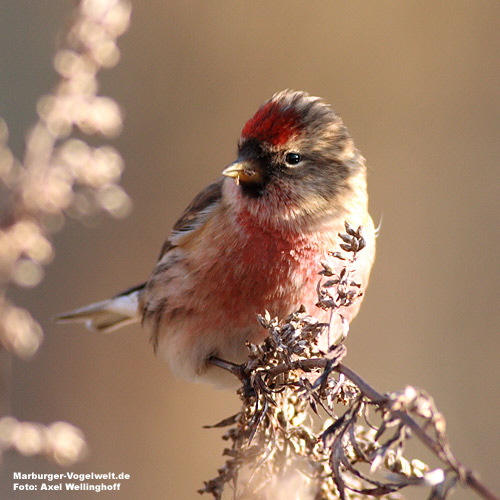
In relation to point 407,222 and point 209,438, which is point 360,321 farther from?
point 209,438

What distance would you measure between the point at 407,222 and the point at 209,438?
7.13 feet

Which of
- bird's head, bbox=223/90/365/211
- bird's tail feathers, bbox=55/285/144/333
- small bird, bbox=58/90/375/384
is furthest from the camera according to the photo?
bird's tail feathers, bbox=55/285/144/333

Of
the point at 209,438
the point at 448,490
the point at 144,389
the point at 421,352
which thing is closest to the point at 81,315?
the point at 144,389

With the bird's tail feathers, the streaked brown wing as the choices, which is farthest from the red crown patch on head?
the bird's tail feathers

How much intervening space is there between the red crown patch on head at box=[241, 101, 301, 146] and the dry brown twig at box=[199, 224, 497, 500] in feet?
3.36

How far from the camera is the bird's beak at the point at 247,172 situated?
3.17 metres

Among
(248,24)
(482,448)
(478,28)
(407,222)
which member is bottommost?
(482,448)

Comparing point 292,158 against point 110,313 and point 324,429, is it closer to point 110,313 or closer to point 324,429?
point 324,429

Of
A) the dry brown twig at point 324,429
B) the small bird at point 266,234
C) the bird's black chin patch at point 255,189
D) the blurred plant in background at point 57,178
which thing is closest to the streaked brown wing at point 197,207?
the small bird at point 266,234

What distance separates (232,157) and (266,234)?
8.75ft

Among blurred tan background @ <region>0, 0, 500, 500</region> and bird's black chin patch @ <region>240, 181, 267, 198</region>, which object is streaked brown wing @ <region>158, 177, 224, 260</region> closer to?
bird's black chin patch @ <region>240, 181, 267, 198</region>

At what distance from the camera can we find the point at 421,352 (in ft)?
18.3

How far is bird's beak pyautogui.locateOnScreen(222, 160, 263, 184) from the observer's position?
3172mm

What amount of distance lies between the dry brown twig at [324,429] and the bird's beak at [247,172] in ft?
2.75
